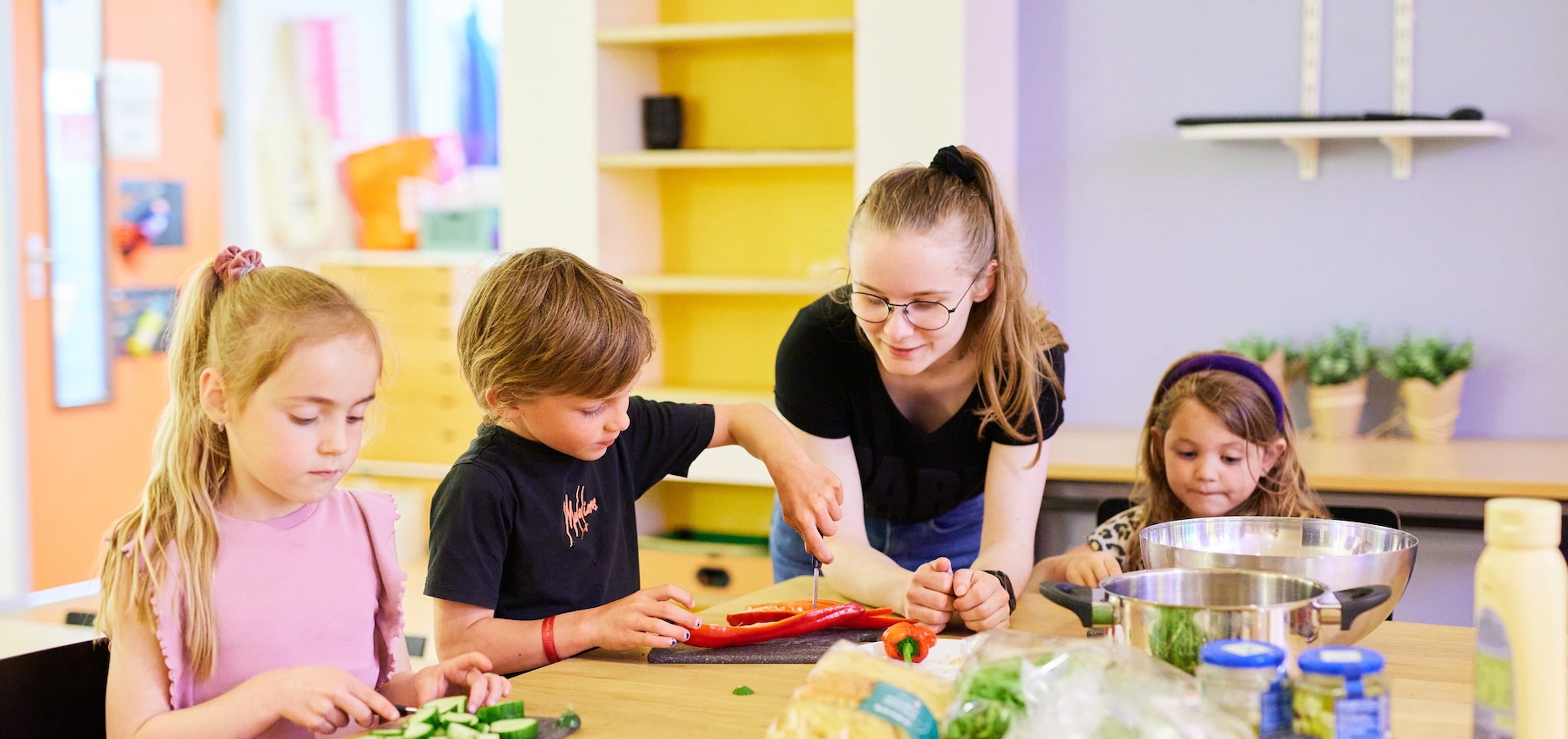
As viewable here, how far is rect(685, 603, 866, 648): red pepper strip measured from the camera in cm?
131

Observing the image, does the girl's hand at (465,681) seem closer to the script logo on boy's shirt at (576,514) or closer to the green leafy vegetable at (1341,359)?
the script logo on boy's shirt at (576,514)

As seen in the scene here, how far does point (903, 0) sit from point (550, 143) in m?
0.97

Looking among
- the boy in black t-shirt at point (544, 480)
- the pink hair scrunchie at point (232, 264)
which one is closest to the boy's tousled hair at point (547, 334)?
the boy in black t-shirt at point (544, 480)

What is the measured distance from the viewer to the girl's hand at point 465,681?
3.67ft

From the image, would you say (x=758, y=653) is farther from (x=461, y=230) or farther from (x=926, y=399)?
(x=461, y=230)

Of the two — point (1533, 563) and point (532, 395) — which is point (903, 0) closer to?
point (532, 395)

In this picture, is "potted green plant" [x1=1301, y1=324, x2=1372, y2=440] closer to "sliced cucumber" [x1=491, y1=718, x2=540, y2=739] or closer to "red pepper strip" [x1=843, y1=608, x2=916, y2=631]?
"red pepper strip" [x1=843, y1=608, x2=916, y2=631]

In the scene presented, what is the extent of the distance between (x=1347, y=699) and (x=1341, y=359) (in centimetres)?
216

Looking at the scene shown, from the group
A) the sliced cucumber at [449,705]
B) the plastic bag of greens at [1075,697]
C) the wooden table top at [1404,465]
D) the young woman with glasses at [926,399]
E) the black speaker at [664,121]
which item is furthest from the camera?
the black speaker at [664,121]

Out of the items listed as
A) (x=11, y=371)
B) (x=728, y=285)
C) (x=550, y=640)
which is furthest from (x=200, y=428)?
(x=11, y=371)

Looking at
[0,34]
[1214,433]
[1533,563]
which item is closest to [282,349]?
[1533,563]

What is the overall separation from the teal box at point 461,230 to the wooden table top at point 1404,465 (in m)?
2.01

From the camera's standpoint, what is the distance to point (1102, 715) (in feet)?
2.68

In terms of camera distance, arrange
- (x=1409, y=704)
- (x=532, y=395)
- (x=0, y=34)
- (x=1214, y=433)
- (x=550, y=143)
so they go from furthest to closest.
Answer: (x=0, y=34) → (x=550, y=143) → (x=1214, y=433) → (x=532, y=395) → (x=1409, y=704)
